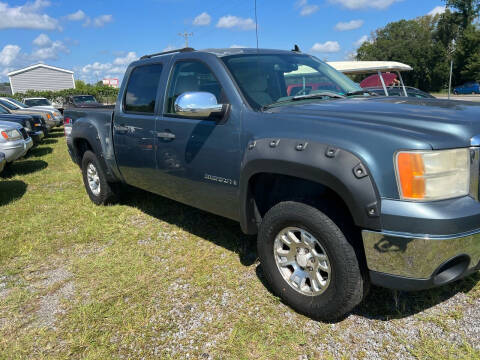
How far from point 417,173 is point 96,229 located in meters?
3.79

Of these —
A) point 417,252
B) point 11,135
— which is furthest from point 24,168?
point 417,252

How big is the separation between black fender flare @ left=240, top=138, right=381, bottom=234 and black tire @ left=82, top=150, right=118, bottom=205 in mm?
2916

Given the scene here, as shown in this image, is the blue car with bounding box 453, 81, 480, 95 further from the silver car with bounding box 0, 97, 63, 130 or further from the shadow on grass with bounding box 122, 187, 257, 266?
the shadow on grass with bounding box 122, 187, 257, 266

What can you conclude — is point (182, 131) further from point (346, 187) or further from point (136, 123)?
point (346, 187)

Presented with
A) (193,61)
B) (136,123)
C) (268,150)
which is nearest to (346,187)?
(268,150)

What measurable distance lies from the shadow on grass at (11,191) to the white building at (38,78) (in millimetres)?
48064

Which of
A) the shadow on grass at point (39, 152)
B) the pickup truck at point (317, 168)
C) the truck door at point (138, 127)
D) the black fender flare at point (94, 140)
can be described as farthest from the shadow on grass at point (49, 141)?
the pickup truck at point (317, 168)

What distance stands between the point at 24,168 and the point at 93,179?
4.61m

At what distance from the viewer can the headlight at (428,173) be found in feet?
6.61

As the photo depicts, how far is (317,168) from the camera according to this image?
2285mm

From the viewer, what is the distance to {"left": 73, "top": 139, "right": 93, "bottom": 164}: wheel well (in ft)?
17.6

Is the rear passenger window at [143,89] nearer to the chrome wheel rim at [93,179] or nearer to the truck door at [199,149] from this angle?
the truck door at [199,149]

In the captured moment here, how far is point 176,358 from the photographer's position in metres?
2.40

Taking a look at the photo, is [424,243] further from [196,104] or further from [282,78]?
[282,78]
